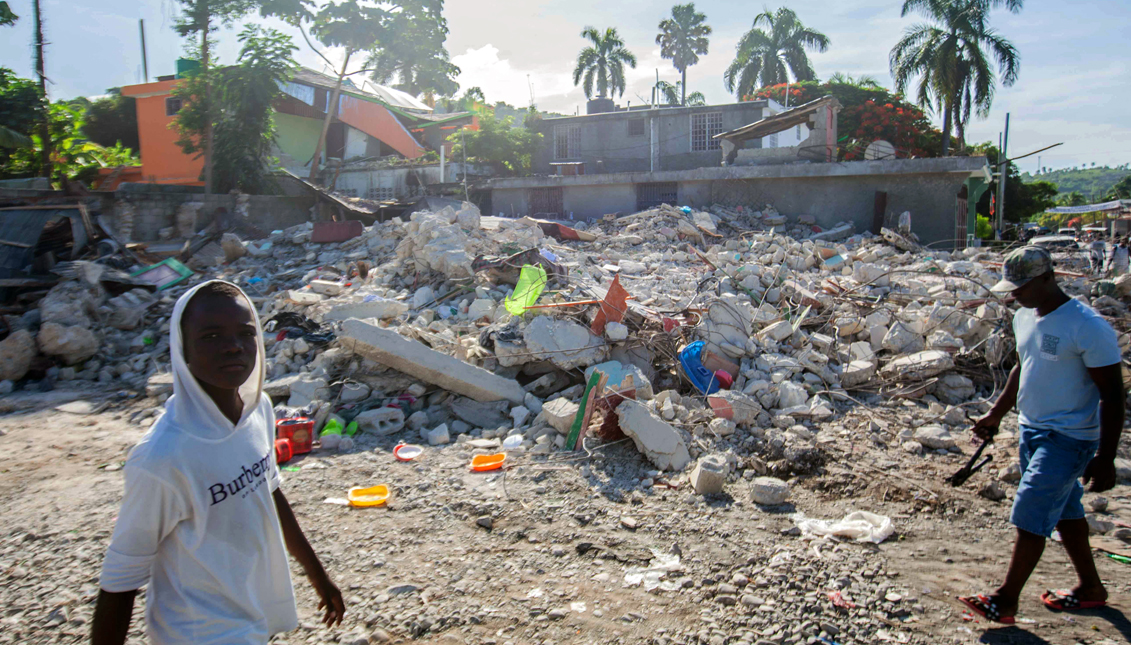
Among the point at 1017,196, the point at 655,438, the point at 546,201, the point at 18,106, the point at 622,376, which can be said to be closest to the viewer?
the point at 655,438

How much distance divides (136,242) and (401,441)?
36.5 ft

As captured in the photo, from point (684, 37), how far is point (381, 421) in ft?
126

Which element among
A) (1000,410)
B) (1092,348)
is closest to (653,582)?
(1000,410)

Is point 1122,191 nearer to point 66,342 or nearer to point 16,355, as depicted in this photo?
point 66,342

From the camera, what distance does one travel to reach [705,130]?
74.3 ft

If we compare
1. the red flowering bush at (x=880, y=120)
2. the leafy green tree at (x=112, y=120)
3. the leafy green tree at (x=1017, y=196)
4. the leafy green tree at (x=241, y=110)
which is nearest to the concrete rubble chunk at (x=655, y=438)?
the leafy green tree at (x=241, y=110)

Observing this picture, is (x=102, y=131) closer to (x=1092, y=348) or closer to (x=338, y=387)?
(x=338, y=387)

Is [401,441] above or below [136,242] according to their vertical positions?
below

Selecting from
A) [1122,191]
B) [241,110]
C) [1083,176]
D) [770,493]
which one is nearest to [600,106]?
[241,110]

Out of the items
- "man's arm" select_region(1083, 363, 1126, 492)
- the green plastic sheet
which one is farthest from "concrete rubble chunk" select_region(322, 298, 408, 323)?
"man's arm" select_region(1083, 363, 1126, 492)

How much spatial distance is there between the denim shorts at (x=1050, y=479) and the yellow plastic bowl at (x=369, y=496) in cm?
327

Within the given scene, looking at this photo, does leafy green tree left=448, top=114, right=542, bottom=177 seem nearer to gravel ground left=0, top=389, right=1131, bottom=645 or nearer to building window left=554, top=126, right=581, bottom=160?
building window left=554, top=126, right=581, bottom=160

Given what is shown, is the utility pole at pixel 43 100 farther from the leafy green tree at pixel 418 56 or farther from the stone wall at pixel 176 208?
the leafy green tree at pixel 418 56

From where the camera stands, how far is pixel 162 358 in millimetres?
7883
